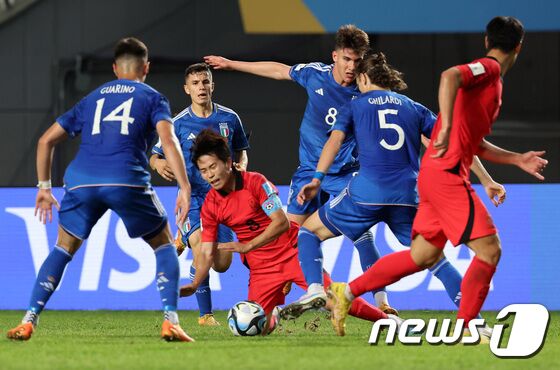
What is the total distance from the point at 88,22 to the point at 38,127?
1616 millimetres

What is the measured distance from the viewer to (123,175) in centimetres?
688

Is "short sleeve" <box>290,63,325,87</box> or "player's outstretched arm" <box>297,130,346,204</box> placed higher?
"short sleeve" <box>290,63,325,87</box>

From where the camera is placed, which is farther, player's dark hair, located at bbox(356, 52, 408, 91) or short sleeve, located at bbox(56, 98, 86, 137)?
player's dark hair, located at bbox(356, 52, 408, 91)

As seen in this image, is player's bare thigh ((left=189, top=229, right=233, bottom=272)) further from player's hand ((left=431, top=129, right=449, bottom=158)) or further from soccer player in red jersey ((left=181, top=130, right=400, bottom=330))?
player's hand ((left=431, top=129, right=449, bottom=158))

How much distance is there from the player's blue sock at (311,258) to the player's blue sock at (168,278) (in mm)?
1044

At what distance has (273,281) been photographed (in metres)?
7.89

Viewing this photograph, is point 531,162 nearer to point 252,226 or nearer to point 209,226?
point 252,226

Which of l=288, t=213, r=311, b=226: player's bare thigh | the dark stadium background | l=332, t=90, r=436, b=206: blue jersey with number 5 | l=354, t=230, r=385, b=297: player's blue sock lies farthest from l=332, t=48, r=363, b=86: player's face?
the dark stadium background

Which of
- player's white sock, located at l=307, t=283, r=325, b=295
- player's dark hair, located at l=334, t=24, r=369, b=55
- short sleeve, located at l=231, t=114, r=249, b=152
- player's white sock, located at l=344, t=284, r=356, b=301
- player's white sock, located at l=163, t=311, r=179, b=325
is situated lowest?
player's white sock, located at l=307, t=283, r=325, b=295

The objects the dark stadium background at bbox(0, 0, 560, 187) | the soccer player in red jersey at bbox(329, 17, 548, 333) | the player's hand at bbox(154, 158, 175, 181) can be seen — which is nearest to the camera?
the soccer player in red jersey at bbox(329, 17, 548, 333)

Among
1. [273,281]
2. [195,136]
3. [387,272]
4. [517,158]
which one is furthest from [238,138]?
[517,158]

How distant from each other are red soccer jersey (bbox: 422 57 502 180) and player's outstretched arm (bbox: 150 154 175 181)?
109 inches

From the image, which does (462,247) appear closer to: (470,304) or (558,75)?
(470,304)

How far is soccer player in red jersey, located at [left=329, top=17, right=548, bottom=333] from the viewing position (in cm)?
650
